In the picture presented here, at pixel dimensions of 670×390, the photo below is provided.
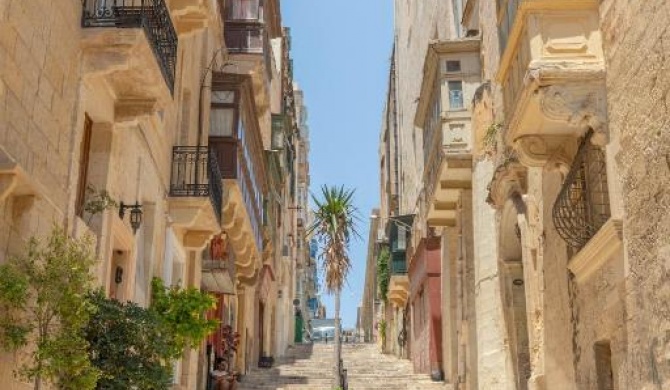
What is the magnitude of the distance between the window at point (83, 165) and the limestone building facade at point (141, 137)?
0.07 feet

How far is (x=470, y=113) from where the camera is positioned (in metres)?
18.5

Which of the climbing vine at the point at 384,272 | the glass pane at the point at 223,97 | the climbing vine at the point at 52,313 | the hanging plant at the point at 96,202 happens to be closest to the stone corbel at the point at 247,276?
→ the glass pane at the point at 223,97

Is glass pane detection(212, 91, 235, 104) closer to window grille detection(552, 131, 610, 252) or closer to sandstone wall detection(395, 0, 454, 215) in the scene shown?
sandstone wall detection(395, 0, 454, 215)

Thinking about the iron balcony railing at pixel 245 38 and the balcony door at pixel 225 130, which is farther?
the iron balcony railing at pixel 245 38

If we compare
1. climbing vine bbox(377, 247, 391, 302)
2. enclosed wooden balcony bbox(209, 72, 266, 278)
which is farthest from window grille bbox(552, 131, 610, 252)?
climbing vine bbox(377, 247, 391, 302)

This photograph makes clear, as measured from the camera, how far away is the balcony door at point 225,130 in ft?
58.3

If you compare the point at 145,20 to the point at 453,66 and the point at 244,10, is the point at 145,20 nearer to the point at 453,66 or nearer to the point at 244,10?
the point at 453,66

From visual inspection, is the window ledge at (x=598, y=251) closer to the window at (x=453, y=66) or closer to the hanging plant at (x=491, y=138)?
the hanging plant at (x=491, y=138)

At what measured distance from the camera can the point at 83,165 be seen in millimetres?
10430

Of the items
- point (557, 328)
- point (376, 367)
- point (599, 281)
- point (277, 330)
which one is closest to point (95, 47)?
point (599, 281)

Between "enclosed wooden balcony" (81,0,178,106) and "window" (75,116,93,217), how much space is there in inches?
16.6

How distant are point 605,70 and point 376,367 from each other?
19.8m

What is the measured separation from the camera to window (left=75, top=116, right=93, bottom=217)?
1013cm

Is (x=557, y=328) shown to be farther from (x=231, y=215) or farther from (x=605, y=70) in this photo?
(x=231, y=215)
